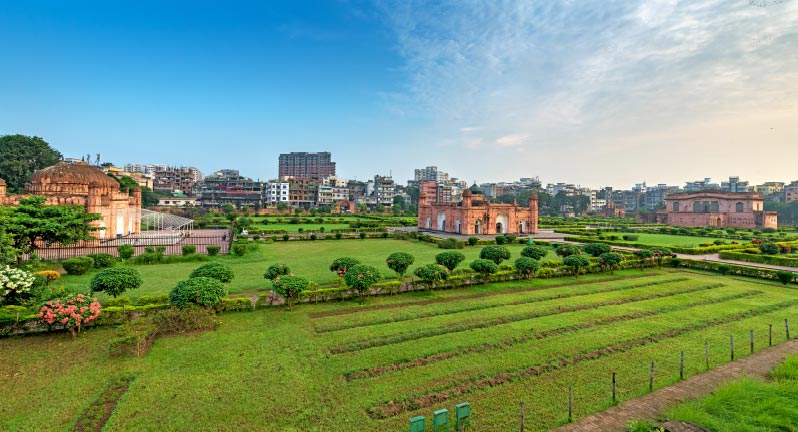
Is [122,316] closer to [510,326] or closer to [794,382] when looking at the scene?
[510,326]

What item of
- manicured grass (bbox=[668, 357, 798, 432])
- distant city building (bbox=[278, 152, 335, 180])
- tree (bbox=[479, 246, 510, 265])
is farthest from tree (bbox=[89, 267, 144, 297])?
distant city building (bbox=[278, 152, 335, 180])

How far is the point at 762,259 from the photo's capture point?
27.2m

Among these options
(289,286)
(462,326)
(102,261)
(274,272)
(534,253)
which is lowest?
(462,326)

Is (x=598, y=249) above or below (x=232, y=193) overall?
below

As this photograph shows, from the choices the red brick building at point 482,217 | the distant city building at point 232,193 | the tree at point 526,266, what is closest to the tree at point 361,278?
the tree at point 526,266

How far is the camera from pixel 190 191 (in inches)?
4473

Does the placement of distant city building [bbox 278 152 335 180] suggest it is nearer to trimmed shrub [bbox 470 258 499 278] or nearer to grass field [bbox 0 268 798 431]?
trimmed shrub [bbox 470 258 499 278]

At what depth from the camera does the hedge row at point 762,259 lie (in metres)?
25.6

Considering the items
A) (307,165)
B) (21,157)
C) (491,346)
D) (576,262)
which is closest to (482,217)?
(576,262)

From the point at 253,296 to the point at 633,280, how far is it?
754 inches

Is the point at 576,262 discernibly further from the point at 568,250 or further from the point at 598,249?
the point at 598,249

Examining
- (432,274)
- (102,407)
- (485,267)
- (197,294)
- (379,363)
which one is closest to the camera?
(102,407)

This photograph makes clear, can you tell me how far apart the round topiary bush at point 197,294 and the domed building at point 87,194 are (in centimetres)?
2521

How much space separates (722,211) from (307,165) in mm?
136516
